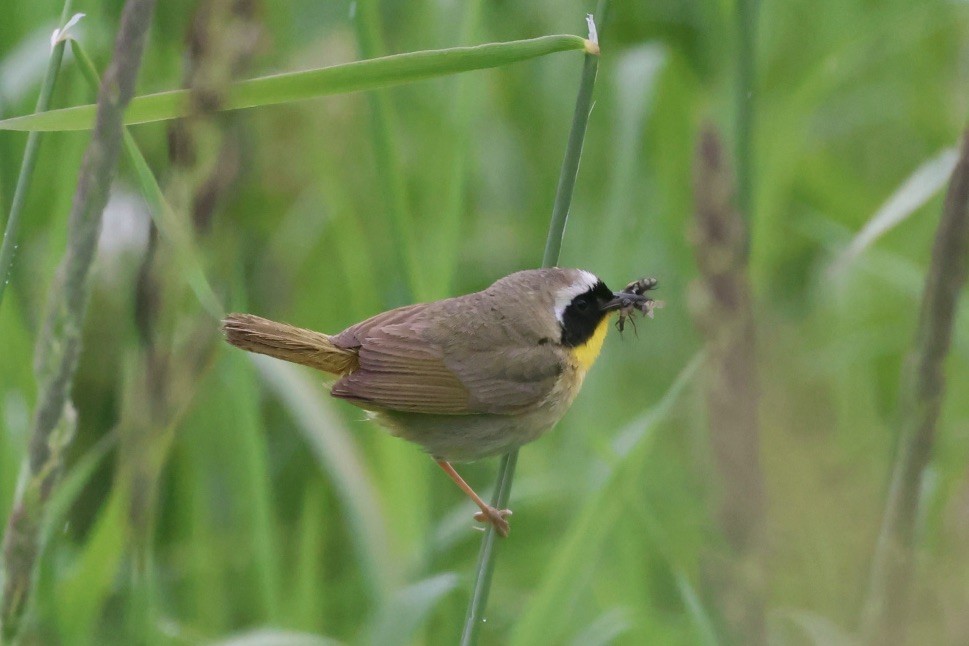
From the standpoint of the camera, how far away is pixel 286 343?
2271 millimetres

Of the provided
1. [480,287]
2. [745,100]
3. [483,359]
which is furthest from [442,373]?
[480,287]

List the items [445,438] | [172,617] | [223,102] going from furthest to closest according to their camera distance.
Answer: [172,617], [445,438], [223,102]

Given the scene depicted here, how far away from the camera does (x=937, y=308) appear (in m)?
1.53

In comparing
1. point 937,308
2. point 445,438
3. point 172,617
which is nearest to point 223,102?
point 937,308

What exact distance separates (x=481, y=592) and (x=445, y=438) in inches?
33.6

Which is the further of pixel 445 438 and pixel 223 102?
pixel 445 438

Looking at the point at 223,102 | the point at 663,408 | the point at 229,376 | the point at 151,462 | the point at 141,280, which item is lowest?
the point at 151,462

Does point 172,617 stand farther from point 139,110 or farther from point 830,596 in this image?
point 830,596

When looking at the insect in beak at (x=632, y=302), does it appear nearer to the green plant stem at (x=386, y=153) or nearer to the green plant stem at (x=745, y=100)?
the green plant stem at (x=745, y=100)

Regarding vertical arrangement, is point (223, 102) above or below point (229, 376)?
below

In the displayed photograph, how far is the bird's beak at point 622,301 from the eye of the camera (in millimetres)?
2518

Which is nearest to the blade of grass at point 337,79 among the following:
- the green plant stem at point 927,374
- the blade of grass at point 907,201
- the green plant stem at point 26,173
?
the green plant stem at point 26,173

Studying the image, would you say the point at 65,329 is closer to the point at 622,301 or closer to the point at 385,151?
the point at 385,151

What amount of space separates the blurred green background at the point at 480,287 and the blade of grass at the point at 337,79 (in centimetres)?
26
